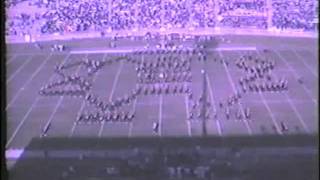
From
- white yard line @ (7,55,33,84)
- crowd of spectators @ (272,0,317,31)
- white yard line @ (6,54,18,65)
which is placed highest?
crowd of spectators @ (272,0,317,31)

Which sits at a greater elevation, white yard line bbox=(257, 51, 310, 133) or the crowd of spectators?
the crowd of spectators

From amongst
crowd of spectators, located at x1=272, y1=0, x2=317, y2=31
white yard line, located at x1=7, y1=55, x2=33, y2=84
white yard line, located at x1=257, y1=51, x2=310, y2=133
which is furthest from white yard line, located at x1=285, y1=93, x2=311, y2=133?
white yard line, located at x1=7, y1=55, x2=33, y2=84

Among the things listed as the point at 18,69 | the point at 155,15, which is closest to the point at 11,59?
the point at 18,69

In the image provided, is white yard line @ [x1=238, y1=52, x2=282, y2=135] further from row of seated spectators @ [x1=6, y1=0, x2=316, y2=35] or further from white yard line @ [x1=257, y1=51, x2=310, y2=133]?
row of seated spectators @ [x1=6, y1=0, x2=316, y2=35]

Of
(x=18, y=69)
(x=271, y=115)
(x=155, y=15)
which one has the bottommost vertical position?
(x=271, y=115)

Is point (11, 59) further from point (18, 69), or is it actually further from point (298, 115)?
point (298, 115)

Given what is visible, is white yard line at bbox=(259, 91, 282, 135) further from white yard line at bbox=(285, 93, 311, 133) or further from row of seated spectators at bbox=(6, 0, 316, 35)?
row of seated spectators at bbox=(6, 0, 316, 35)

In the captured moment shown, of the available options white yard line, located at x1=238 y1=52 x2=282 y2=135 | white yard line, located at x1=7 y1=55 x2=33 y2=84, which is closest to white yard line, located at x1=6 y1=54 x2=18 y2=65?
white yard line, located at x1=7 y1=55 x2=33 y2=84

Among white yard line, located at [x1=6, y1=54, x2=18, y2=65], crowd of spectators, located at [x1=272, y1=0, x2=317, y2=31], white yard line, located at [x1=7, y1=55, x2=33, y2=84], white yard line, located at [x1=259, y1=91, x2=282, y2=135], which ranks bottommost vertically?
white yard line, located at [x1=259, y1=91, x2=282, y2=135]
